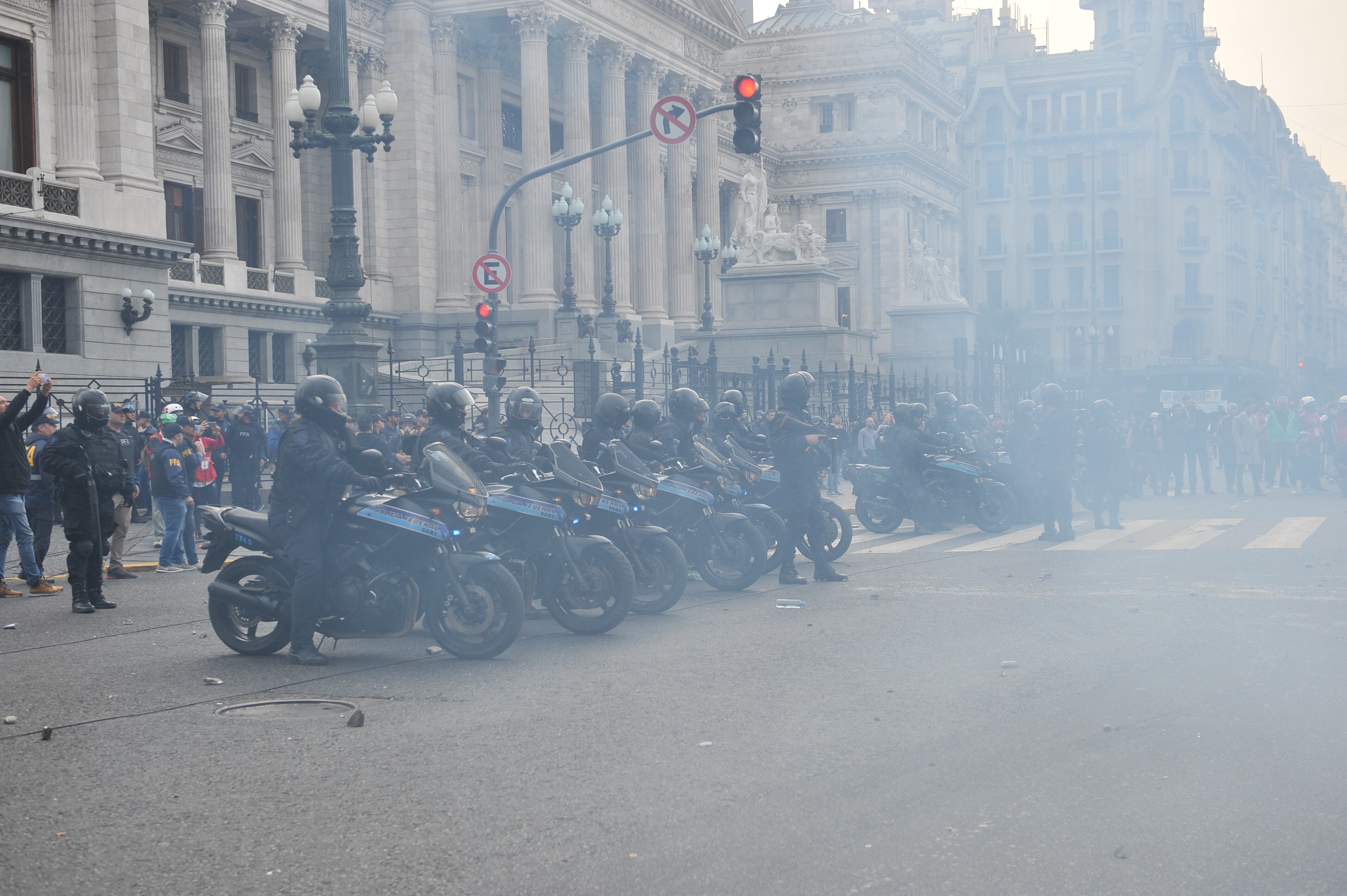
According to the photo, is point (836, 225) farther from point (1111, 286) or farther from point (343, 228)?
point (343, 228)

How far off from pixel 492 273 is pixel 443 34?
24774 mm

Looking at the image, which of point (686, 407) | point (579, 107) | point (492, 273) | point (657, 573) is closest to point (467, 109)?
point (579, 107)

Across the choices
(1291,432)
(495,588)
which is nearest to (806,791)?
(495,588)

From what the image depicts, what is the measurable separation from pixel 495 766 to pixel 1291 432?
2254 cm

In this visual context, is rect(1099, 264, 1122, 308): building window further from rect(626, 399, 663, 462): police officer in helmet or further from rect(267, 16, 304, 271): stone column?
rect(626, 399, 663, 462): police officer in helmet

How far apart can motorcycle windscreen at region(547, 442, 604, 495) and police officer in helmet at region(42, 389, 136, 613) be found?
154 inches

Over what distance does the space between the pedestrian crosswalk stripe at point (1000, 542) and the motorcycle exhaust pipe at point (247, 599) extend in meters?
8.05

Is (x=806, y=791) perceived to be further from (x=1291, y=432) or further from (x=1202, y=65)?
(x=1202, y=65)

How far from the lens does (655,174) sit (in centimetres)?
4875

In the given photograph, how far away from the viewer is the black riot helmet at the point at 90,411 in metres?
11.6

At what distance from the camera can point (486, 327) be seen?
2073cm

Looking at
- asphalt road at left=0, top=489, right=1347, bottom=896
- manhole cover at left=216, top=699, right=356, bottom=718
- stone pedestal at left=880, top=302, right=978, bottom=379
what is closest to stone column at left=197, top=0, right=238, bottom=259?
stone pedestal at left=880, top=302, right=978, bottom=379

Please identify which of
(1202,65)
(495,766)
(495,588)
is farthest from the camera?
(1202,65)

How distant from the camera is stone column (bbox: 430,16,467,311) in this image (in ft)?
139
